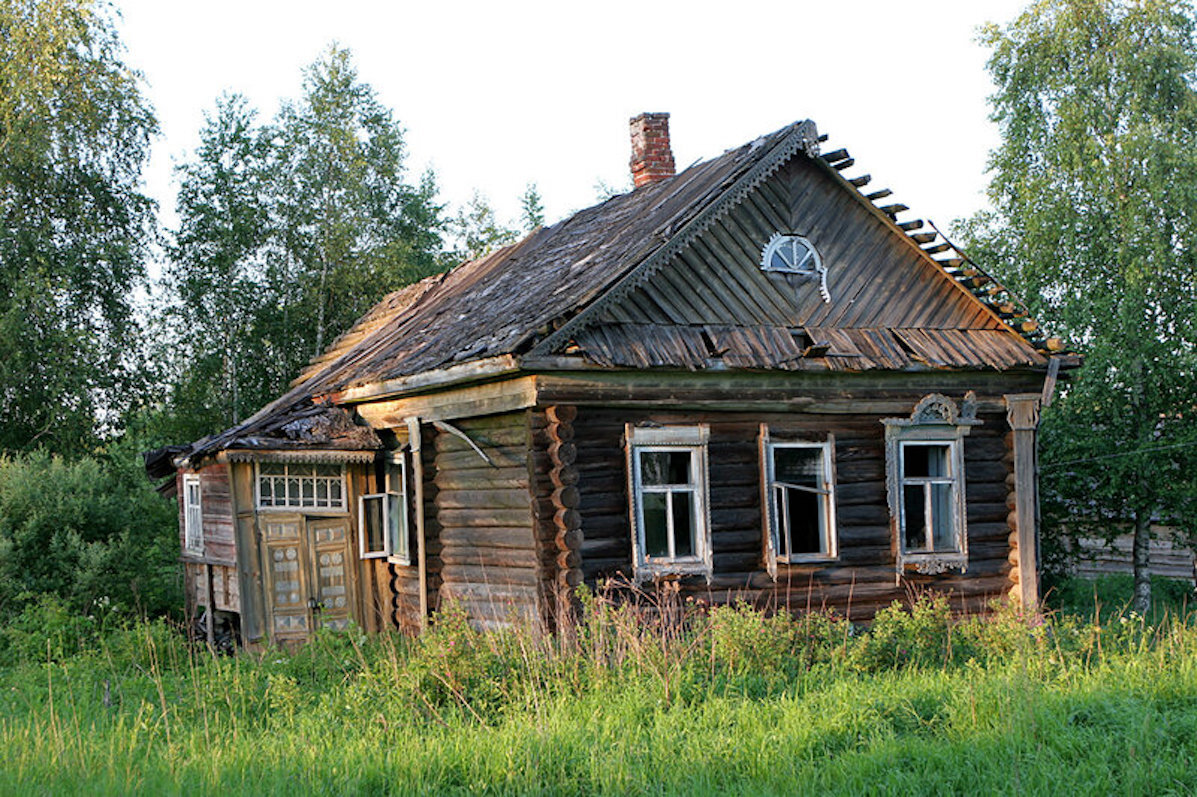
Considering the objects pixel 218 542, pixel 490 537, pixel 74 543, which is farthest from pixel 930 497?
pixel 74 543

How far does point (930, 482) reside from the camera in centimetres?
1307

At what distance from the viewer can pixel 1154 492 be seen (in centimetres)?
1820

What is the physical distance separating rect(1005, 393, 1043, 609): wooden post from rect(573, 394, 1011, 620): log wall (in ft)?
0.54

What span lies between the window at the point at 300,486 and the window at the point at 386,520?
1.16 feet

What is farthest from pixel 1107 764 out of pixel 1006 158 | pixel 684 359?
pixel 1006 158

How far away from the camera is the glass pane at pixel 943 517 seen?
13.2 metres

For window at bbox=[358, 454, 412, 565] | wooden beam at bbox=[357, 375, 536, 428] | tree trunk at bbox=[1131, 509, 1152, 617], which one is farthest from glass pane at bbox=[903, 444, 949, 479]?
tree trunk at bbox=[1131, 509, 1152, 617]

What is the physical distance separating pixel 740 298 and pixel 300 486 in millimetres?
5764

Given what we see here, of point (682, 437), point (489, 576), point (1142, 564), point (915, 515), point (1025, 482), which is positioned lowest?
point (1142, 564)

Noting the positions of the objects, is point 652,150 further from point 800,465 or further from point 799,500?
point 799,500

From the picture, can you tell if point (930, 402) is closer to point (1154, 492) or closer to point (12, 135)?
point (1154, 492)

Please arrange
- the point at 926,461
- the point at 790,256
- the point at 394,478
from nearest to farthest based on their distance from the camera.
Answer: the point at 790,256 < the point at 926,461 < the point at 394,478

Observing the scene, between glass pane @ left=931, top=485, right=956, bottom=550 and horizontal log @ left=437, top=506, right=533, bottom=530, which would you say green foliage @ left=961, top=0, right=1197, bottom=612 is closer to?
glass pane @ left=931, top=485, right=956, bottom=550

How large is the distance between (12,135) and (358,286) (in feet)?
26.7
